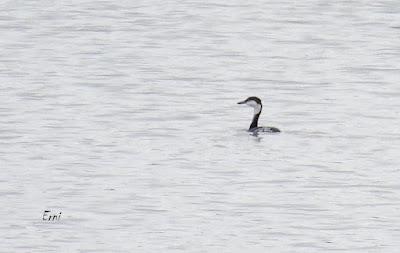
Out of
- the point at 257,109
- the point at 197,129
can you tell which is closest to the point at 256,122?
the point at 257,109

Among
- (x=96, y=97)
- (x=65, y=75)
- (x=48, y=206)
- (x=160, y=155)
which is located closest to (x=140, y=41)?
(x=65, y=75)

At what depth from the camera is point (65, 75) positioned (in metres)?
43.9

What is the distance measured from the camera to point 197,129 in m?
34.9

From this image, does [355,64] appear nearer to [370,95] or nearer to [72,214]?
[370,95]

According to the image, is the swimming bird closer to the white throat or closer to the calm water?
the white throat

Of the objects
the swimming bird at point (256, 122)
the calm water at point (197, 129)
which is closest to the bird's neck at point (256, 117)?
the swimming bird at point (256, 122)

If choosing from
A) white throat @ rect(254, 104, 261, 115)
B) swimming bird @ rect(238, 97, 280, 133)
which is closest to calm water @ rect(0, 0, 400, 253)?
swimming bird @ rect(238, 97, 280, 133)

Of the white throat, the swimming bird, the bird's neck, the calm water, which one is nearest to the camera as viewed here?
the calm water

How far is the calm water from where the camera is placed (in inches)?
933

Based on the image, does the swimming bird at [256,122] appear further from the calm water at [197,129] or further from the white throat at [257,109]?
the calm water at [197,129]

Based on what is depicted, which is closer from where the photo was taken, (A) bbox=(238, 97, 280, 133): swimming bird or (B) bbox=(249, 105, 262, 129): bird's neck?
(A) bbox=(238, 97, 280, 133): swimming bird

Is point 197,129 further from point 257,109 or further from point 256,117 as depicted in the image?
point 257,109

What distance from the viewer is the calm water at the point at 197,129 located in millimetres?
23703

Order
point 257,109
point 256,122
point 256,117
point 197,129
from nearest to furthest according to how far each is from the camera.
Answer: point 197,129 < point 256,122 < point 256,117 < point 257,109
